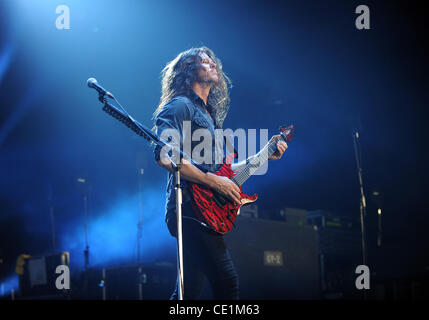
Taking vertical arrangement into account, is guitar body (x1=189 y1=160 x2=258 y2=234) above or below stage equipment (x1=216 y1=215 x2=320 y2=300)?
above

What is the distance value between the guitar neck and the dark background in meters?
2.67

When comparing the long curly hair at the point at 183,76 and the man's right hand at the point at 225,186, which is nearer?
the man's right hand at the point at 225,186

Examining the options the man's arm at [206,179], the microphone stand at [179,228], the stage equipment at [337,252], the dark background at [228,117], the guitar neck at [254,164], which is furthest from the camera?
the stage equipment at [337,252]

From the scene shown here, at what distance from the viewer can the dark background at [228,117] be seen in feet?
16.9

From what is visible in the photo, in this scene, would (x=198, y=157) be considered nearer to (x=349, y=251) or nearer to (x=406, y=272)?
(x=349, y=251)

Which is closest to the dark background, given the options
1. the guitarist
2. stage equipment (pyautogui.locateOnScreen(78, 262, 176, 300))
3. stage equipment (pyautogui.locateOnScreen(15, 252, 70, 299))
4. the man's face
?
stage equipment (pyautogui.locateOnScreen(78, 262, 176, 300))

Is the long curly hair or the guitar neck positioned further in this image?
the long curly hair

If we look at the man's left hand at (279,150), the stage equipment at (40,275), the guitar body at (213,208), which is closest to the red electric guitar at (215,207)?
the guitar body at (213,208)

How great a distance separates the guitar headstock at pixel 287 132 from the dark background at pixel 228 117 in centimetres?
252

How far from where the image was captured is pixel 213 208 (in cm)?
226

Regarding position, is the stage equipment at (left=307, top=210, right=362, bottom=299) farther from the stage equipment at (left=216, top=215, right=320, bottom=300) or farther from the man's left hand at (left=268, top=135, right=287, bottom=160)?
the man's left hand at (left=268, top=135, right=287, bottom=160)

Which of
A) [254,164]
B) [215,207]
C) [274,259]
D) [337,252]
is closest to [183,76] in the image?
[254,164]

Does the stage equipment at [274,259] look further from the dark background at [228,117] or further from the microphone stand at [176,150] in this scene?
the microphone stand at [176,150]

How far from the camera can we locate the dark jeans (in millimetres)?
2143
